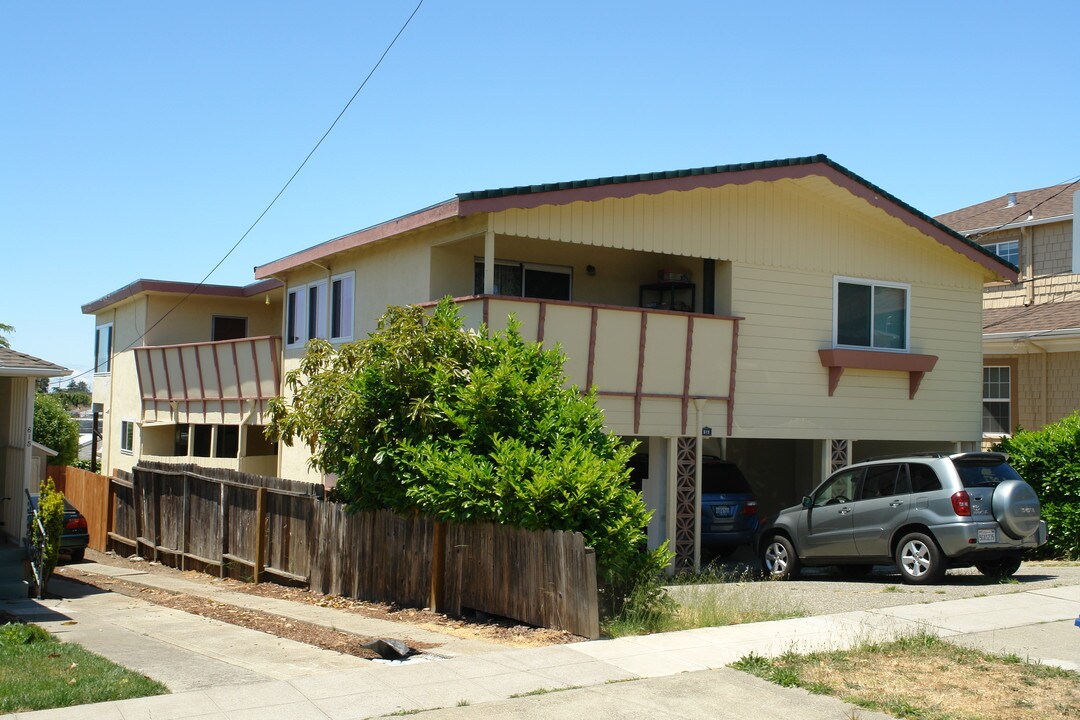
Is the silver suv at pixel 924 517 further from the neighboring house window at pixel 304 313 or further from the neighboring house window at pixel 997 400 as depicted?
the neighboring house window at pixel 304 313

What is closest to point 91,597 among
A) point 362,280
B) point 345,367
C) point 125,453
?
point 345,367

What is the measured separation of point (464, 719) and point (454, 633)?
356 cm

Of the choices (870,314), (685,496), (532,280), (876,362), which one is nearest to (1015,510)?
(876,362)

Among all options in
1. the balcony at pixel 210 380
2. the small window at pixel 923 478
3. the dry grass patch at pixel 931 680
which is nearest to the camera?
the dry grass patch at pixel 931 680

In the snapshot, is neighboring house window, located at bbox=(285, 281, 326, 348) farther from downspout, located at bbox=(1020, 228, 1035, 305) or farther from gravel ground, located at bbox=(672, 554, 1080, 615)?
downspout, located at bbox=(1020, 228, 1035, 305)

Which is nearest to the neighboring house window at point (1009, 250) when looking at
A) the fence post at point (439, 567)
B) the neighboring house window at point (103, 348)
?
the fence post at point (439, 567)

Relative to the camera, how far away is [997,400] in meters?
21.9

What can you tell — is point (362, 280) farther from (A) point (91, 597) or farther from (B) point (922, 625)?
(B) point (922, 625)

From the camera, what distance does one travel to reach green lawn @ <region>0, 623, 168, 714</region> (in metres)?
7.42

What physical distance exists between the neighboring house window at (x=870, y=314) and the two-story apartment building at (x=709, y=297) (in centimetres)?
3

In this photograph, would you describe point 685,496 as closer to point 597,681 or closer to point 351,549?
point 351,549

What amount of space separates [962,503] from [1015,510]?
72 centimetres

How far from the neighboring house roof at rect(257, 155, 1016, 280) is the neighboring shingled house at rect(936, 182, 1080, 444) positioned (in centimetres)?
225

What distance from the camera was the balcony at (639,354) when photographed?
569 inches
